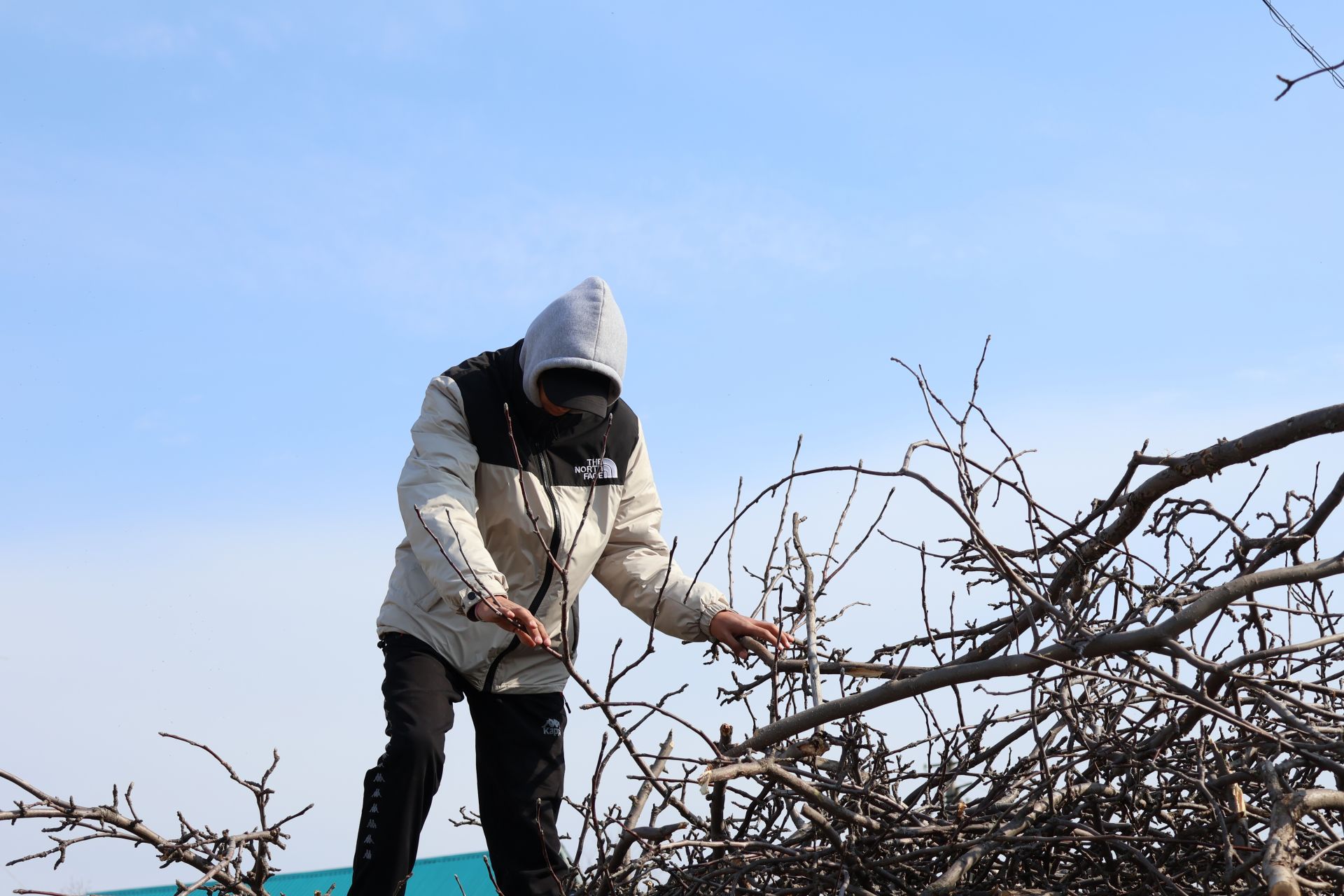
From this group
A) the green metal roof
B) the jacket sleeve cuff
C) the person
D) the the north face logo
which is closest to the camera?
the person

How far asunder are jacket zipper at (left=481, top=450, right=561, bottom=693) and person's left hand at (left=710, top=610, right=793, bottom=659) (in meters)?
0.44

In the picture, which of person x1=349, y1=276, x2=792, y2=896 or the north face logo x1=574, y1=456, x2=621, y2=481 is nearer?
person x1=349, y1=276, x2=792, y2=896

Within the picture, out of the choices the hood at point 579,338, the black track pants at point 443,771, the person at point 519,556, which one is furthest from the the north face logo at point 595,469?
the black track pants at point 443,771

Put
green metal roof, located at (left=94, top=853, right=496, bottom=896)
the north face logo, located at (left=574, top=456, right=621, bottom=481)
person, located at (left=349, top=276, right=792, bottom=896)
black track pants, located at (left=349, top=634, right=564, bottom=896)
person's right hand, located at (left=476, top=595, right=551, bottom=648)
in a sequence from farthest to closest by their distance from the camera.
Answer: green metal roof, located at (left=94, top=853, right=496, bottom=896) < the north face logo, located at (left=574, top=456, right=621, bottom=481) < person, located at (left=349, top=276, right=792, bottom=896) < black track pants, located at (left=349, top=634, right=564, bottom=896) < person's right hand, located at (left=476, top=595, right=551, bottom=648)

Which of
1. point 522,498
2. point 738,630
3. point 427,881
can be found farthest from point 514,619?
point 427,881

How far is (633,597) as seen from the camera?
3461mm

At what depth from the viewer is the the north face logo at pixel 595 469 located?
11.0ft

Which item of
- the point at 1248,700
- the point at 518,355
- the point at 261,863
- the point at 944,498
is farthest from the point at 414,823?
the point at 1248,700

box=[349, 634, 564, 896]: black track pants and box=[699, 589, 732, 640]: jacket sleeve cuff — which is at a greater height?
box=[699, 589, 732, 640]: jacket sleeve cuff

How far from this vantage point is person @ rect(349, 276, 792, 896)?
10.0ft

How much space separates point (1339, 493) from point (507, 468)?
6.18 feet

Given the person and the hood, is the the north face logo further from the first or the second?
the hood

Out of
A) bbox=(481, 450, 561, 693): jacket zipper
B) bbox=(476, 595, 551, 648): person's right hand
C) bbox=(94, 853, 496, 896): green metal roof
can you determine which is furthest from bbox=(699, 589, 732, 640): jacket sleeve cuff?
bbox=(94, 853, 496, 896): green metal roof

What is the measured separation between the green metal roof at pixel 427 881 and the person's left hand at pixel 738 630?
2.50 m
